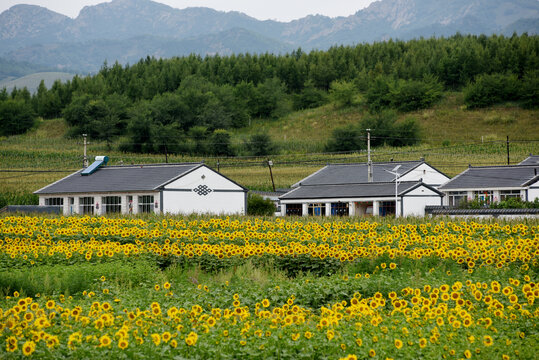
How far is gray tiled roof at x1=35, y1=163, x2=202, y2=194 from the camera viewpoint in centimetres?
3706

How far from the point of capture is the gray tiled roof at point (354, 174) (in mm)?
42812

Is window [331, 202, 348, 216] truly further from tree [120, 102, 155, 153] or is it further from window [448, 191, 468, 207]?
tree [120, 102, 155, 153]

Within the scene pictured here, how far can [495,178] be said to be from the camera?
3947cm

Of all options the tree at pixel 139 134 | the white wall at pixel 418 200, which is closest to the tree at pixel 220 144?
the tree at pixel 139 134

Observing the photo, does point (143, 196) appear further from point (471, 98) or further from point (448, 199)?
point (471, 98)

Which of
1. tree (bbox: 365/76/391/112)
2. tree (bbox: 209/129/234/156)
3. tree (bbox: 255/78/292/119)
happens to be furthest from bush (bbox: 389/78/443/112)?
tree (bbox: 209/129/234/156)

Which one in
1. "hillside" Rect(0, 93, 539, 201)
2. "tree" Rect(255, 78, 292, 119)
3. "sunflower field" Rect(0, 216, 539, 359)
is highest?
"tree" Rect(255, 78, 292, 119)

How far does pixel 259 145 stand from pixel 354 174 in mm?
25867

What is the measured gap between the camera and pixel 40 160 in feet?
211

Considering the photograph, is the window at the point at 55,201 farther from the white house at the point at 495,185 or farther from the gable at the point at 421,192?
the white house at the point at 495,185

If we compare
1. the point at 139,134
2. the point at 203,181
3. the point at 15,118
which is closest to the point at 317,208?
the point at 203,181

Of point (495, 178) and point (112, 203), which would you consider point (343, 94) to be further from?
point (112, 203)

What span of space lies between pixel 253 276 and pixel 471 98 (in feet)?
263

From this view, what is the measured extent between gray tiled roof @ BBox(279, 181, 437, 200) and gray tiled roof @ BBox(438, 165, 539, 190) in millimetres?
3555
